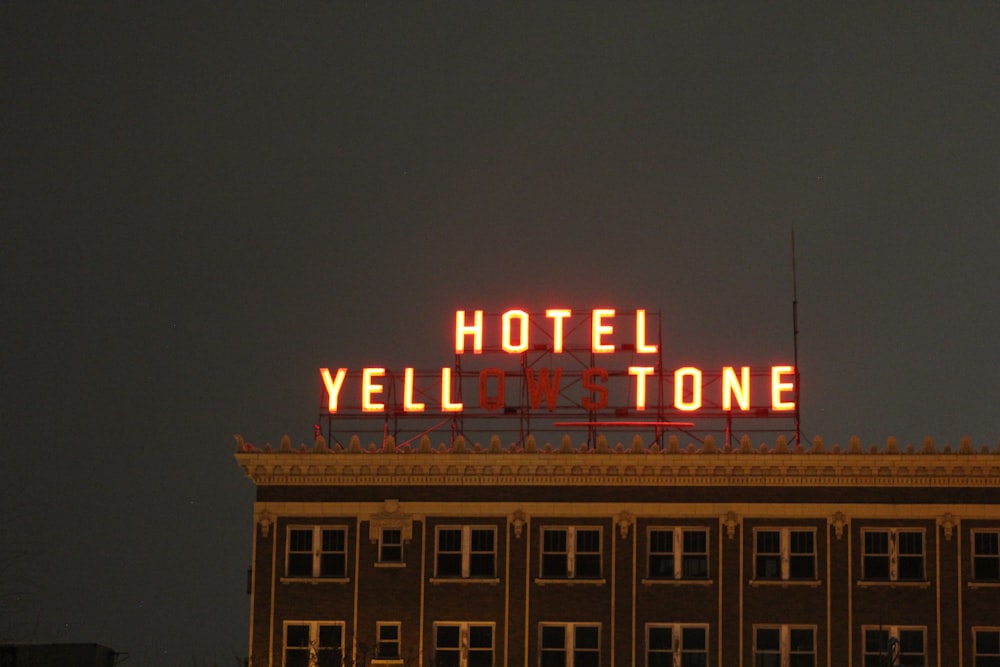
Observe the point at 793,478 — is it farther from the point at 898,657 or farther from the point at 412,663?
the point at 412,663

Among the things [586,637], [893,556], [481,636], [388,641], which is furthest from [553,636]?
[893,556]

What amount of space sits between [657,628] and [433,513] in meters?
10.1

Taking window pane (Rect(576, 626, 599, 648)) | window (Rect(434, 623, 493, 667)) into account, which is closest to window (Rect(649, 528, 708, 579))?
window pane (Rect(576, 626, 599, 648))

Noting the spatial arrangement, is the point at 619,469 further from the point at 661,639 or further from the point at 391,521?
the point at 391,521

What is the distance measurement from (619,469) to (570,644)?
23.7 feet

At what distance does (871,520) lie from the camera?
200ft

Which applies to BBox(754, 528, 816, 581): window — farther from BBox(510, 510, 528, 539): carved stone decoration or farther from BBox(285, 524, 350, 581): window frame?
BBox(285, 524, 350, 581): window frame

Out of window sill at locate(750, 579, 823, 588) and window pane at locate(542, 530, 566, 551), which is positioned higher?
window pane at locate(542, 530, 566, 551)

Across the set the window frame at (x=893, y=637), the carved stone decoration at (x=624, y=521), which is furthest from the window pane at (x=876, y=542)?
the carved stone decoration at (x=624, y=521)

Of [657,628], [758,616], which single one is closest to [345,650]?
[657,628]

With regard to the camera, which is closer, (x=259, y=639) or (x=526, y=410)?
(x=259, y=639)

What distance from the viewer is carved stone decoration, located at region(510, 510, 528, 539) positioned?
203 feet

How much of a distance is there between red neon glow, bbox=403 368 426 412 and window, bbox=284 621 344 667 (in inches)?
403

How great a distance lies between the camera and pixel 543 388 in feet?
219
